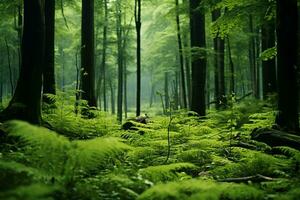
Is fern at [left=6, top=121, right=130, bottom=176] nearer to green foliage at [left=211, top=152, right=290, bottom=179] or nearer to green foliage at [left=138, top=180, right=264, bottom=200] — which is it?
green foliage at [left=138, top=180, right=264, bottom=200]

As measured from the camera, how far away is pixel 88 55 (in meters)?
12.7

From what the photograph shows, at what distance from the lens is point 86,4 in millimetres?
12758

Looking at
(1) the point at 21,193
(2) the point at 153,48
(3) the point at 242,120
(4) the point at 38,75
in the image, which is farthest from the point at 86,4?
(2) the point at 153,48

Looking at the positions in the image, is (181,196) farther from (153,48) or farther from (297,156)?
(153,48)

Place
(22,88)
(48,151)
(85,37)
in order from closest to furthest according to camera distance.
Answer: (48,151) → (22,88) → (85,37)

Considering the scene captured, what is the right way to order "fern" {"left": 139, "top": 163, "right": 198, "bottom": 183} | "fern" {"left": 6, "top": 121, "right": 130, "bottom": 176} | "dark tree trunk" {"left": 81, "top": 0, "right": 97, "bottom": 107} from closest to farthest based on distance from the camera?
"fern" {"left": 6, "top": 121, "right": 130, "bottom": 176} < "fern" {"left": 139, "top": 163, "right": 198, "bottom": 183} < "dark tree trunk" {"left": 81, "top": 0, "right": 97, "bottom": 107}

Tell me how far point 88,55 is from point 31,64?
5203mm

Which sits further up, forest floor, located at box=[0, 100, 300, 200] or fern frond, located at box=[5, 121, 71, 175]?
fern frond, located at box=[5, 121, 71, 175]

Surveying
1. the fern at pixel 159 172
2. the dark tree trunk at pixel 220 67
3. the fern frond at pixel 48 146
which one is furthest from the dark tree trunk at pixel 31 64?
the dark tree trunk at pixel 220 67

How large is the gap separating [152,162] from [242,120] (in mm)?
7873

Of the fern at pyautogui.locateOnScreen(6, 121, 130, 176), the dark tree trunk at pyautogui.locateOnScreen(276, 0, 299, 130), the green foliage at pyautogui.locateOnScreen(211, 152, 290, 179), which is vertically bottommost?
the green foliage at pyautogui.locateOnScreen(211, 152, 290, 179)

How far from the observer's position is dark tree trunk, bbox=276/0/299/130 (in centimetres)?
691

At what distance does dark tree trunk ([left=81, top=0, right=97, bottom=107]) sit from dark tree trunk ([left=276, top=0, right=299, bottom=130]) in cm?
705

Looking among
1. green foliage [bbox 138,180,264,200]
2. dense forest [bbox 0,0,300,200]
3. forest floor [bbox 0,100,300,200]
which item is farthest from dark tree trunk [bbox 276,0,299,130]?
green foliage [bbox 138,180,264,200]
